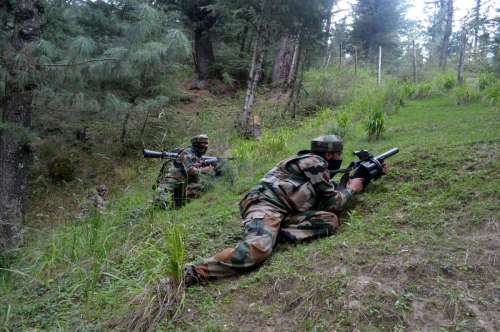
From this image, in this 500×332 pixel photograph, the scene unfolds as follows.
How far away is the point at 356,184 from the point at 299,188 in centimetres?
95

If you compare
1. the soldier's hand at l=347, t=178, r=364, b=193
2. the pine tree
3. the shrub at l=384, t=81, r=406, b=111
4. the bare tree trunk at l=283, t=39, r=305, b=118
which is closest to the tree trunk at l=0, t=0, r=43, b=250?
the soldier's hand at l=347, t=178, r=364, b=193

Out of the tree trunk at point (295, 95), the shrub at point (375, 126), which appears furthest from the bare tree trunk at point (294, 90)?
the shrub at point (375, 126)

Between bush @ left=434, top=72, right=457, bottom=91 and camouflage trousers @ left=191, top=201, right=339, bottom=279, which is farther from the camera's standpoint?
bush @ left=434, top=72, right=457, bottom=91

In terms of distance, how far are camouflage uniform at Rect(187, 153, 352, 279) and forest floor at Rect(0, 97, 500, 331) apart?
18cm

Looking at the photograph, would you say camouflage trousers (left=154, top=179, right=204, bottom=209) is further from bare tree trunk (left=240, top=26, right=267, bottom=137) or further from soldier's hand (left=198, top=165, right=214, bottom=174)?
bare tree trunk (left=240, top=26, right=267, bottom=137)

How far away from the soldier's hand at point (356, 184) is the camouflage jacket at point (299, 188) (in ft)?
1.28

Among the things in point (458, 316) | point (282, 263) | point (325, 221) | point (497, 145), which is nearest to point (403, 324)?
point (458, 316)

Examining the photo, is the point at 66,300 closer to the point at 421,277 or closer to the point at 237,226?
the point at 237,226

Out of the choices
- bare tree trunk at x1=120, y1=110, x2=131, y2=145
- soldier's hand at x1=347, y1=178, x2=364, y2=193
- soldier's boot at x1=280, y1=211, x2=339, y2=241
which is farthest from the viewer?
bare tree trunk at x1=120, y1=110, x2=131, y2=145

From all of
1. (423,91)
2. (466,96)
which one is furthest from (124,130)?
(466,96)

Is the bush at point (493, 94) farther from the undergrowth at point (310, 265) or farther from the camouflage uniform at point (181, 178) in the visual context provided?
the camouflage uniform at point (181, 178)

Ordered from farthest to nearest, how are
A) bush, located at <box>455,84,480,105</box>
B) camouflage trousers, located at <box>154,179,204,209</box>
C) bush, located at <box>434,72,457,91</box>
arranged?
bush, located at <box>434,72,457,91</box>, bush, located at <box>455,84,480,105</box>, camouflage trousers, located at <box>154,179,204,209</box>

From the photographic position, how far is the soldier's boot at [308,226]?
4660mm

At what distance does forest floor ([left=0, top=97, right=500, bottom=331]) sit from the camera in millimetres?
3303
